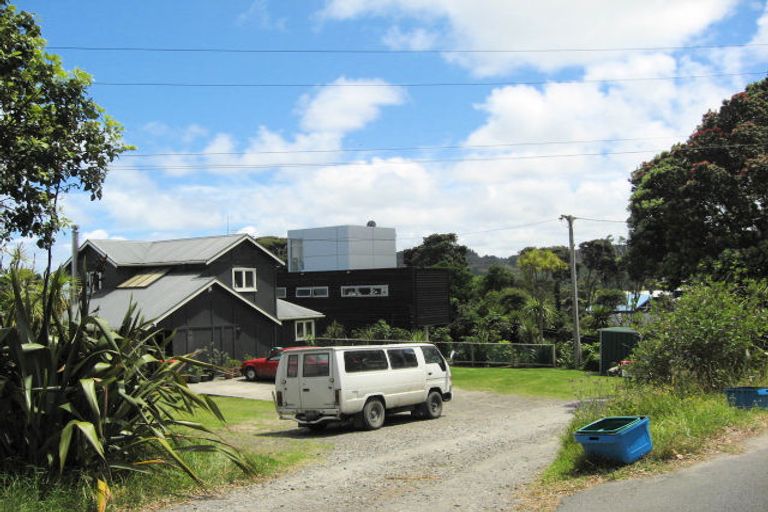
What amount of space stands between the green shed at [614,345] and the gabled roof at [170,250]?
59.8 ft

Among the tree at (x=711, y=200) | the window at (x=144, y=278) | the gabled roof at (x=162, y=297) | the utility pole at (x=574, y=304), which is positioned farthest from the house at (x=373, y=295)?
the tree at (x=711, y=200)

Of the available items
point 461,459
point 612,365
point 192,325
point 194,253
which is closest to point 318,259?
point 194,253

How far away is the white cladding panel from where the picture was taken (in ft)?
231

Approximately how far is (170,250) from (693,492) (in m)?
35.0

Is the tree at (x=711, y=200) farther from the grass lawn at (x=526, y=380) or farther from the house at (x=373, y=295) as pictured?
the house at (x=373, y=295)

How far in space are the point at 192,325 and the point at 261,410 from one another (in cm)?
1228

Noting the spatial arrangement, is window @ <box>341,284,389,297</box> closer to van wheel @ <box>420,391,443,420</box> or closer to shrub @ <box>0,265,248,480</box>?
van wheel @ <box>420,391,443,420</box>

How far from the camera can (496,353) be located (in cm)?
3744

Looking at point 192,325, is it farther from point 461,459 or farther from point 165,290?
point 461,459

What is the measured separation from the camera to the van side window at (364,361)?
1708 cm

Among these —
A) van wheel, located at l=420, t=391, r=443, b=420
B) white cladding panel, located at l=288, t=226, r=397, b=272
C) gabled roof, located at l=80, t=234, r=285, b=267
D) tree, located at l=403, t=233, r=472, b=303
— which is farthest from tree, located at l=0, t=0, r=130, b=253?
tree, located at l=403, t=233, r=472, b=303

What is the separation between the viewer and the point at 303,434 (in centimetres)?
1716

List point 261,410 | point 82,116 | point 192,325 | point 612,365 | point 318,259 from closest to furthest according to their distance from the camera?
point 82,116 → point 261,410 → point 612,365 → point 192,325 → point 318,259

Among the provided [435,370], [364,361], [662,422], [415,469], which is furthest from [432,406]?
[662,422]
